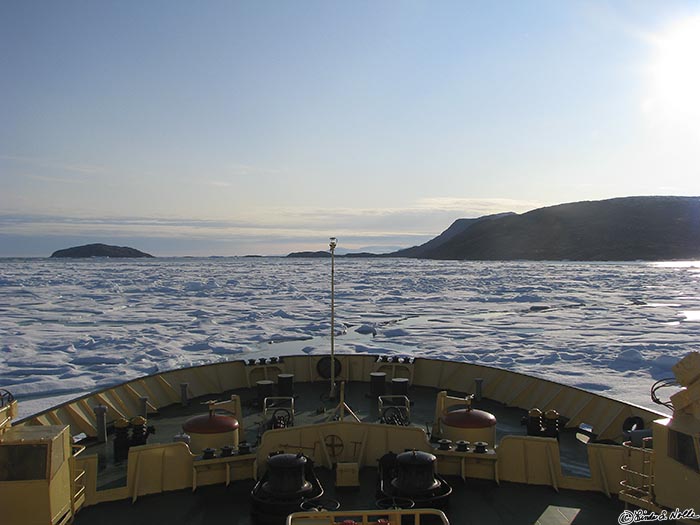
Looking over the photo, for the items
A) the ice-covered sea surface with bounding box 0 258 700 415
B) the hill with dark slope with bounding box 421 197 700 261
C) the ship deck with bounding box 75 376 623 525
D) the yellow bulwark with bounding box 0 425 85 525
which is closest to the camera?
the yellow bulwark with bounding box 0 425 85 525

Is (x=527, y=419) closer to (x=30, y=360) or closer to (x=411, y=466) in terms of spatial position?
(x=411, y=466)

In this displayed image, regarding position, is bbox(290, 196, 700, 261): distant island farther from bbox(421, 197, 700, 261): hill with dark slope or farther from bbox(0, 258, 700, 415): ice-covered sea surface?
bbox(0, 258, 700, 415): ice-covered sea surface

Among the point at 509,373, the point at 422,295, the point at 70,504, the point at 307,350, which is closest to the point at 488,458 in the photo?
the point at 509,373

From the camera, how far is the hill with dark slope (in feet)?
526

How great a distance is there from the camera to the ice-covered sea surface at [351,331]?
24.6 m

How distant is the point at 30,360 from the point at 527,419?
25.2 meters

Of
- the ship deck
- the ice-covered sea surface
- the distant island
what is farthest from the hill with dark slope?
the ship deck

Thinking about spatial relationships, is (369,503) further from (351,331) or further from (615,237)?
(615,237)

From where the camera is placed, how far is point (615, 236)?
172750mm

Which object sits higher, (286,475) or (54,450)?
(54,450)

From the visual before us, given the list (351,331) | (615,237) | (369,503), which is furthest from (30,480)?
(615,237)

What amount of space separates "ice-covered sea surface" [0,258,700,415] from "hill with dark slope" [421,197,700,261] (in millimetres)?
106656

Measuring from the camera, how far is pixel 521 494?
9.04 metres

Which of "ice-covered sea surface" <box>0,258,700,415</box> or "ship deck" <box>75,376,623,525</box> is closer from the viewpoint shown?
"ship deck" <box>75,376,623,525</box>
